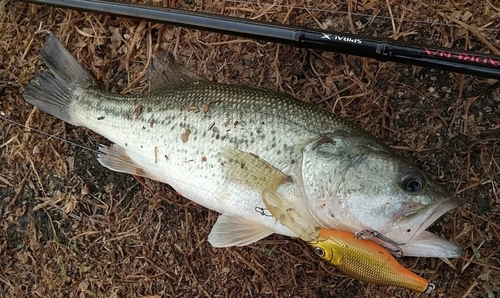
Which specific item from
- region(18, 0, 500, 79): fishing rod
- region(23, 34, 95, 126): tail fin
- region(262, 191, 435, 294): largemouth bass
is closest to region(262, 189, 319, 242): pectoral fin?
region(262, 191, 435, 294): largemouth bass

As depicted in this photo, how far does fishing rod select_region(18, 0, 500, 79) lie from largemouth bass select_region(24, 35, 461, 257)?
273 millimetres

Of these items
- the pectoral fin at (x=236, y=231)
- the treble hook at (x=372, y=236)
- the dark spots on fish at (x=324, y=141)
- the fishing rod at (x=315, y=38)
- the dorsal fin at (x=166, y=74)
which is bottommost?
the pectoral fin at (x=236, y=231)

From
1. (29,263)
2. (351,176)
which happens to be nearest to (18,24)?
(29,263)

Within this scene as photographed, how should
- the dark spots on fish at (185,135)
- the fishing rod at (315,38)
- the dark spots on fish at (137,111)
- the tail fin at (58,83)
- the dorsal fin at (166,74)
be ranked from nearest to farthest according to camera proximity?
the fishing rod at (315,38)
the dark spots on fish at (185,135)
the dark spots on fish at (137,111)
the dorsal fin at (166,74)
the tail fin at (58,83)

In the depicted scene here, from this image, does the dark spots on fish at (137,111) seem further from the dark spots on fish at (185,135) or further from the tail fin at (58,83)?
the tail fin at (58,83)

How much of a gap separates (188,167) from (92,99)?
80 centimetres

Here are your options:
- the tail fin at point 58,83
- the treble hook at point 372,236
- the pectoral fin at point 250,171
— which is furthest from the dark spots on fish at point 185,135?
the treble hook at point 372,236

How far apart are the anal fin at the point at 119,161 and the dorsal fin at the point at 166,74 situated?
41 centimetres

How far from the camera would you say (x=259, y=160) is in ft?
7.47

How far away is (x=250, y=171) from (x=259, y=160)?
0.07 meters

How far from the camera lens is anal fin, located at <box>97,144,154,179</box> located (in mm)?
2738

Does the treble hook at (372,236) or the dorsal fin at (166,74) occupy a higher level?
the dorsal fin at (166,74)

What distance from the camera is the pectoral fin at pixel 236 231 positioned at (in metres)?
2.44

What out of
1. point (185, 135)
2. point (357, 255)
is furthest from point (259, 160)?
point (357, 255)
